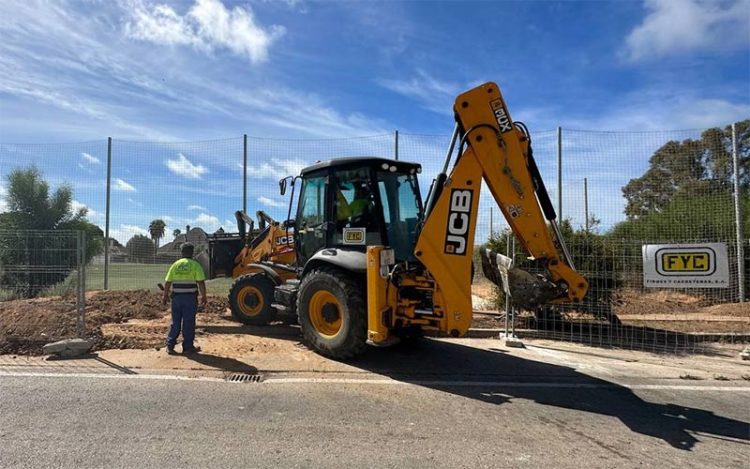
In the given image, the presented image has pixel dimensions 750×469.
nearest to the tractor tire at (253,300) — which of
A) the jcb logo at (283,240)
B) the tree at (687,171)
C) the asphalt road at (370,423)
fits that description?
the jcb logo at (283,240)

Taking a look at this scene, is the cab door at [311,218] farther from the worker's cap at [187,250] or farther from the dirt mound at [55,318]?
the dirt mound at [55,318]

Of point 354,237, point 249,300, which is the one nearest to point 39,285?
point 249,300

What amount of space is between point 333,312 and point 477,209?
2.38 meters

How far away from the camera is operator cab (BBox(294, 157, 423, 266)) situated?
22.5ft

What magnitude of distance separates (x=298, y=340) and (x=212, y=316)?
2838 mm

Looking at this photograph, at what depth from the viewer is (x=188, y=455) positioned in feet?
12.1

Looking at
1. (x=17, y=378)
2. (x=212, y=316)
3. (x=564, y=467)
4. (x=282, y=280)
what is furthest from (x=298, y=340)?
(x=564, y=467)

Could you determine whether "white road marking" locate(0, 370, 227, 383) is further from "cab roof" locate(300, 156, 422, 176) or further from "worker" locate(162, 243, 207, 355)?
"cab roof" locate(300, 156, 422, 176)

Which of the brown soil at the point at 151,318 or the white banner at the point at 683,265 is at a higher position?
the white banner at the point at 683,265

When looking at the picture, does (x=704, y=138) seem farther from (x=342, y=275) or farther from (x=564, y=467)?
Answer: (x=564, y=467)

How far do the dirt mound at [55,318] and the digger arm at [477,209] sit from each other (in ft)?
16.0

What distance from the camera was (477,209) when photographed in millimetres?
5895

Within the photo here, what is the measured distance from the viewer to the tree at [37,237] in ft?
25.2

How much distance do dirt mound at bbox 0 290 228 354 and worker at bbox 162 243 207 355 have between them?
959 millimetres
